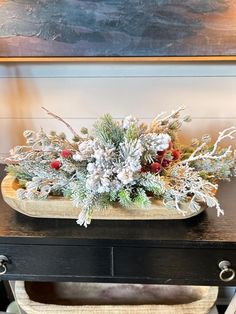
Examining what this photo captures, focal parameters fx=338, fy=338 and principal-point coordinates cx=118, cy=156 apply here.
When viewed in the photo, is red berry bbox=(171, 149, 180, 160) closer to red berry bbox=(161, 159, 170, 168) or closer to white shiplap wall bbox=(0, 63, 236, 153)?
red berry bbox=(161, 159, 170, 168)

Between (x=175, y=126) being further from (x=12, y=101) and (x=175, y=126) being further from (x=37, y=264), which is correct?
(x=12, y=101)

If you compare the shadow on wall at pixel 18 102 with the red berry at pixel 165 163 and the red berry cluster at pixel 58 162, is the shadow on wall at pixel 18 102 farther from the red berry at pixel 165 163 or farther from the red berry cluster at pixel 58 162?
the red berry at pixel 165 163

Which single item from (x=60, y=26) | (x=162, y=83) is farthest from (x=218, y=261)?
(x=60, y=26)

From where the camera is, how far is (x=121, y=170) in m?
0.76

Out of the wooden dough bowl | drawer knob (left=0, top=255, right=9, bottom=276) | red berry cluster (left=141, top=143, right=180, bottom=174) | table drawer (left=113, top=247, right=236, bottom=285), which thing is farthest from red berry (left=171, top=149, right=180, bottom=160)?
drawer knob (left=0, top=255, right=9, bottom=276)

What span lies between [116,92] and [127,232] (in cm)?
54

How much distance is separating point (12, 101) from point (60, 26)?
33 cm

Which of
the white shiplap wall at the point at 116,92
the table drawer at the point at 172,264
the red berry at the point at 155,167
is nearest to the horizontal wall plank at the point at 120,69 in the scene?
Answer: the white shiplap wall at the point at 116,92

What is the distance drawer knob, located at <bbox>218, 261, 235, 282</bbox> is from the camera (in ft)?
2.68

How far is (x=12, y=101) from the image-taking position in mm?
1210

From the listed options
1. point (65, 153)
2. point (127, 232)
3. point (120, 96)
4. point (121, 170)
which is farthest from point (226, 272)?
point (120, 96)

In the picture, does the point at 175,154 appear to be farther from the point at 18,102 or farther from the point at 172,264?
the point at 18,102

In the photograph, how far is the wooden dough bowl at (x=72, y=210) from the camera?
2.68 feet

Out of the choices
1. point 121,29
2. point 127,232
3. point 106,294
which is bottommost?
point 106,294
